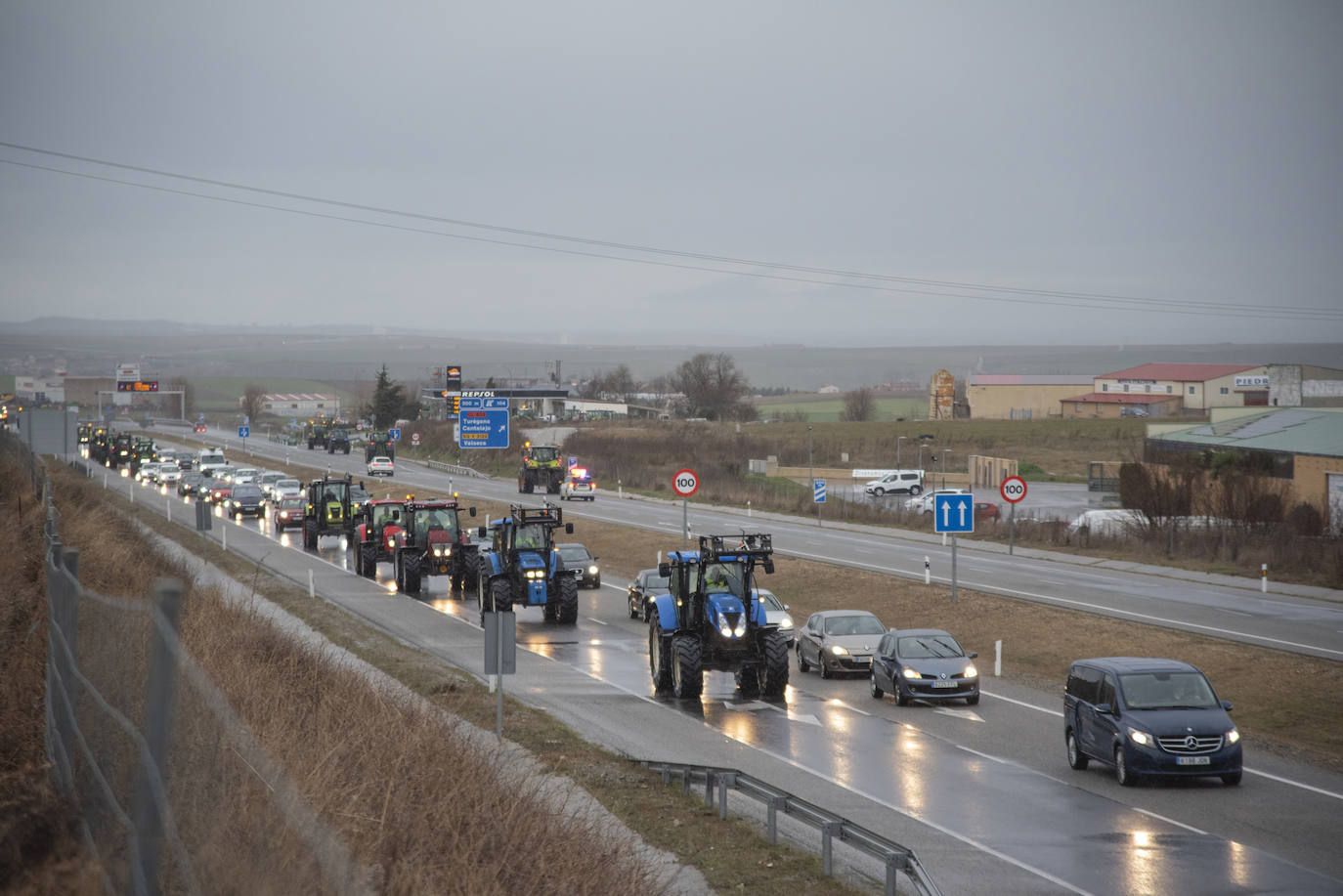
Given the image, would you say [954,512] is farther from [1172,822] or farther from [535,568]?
[1172,822]

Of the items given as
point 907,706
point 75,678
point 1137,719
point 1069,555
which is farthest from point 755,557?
point 1069,555

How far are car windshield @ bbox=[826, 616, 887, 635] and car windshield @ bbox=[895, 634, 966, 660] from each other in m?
3.35

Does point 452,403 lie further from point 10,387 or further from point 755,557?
point 10,387

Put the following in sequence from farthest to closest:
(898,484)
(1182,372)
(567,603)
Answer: (1182,372), (898,484), (567,603)

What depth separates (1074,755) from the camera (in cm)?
1853

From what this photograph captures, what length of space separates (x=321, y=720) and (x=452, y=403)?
52.3 meters

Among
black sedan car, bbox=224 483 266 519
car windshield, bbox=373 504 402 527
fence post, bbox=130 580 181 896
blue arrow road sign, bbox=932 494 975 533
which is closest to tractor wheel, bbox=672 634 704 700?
blue arrow road sign, bbox=932 494 975 533

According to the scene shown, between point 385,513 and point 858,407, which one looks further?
point 858,407

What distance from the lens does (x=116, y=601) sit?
19.6 ft

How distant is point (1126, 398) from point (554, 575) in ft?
452

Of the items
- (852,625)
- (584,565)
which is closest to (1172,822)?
(852,625)

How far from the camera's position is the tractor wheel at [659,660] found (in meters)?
23.8

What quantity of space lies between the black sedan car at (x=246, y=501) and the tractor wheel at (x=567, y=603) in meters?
38.7

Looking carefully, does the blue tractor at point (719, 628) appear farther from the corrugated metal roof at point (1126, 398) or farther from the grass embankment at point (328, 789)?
the corrugated metal roof at point (1126, 398)
